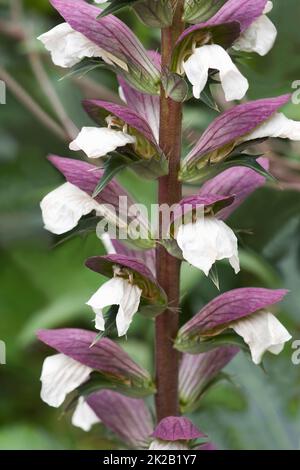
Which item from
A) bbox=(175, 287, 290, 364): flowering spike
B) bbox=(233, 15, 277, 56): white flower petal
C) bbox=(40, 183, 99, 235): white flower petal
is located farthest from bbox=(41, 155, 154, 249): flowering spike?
bbox=(233, 15, 277, 56): white flower petal

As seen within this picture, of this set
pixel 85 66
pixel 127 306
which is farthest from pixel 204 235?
pixel 85 66

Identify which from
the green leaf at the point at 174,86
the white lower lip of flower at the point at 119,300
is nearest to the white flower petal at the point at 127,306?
the white lower lip of flower at the point at 119,300

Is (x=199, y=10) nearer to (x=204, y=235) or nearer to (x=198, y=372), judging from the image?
(x=204, y=235)

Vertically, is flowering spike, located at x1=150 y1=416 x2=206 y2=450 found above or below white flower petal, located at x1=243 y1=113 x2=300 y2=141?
below

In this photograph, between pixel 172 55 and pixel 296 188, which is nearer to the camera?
pixel 172 55

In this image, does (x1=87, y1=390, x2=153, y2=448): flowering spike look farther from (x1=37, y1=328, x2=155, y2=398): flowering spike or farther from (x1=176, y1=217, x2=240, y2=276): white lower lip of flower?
(x1=176, y1=217, x2=240, y2=276): white lower lip of flower

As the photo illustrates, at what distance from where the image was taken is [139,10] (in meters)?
0.88

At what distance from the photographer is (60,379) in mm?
993

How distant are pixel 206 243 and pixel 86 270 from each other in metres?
0.98

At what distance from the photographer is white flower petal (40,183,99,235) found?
95 cm

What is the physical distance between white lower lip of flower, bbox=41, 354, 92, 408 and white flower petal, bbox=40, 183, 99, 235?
0.53 feet

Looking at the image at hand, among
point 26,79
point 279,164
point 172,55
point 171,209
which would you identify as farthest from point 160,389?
point 26,79
